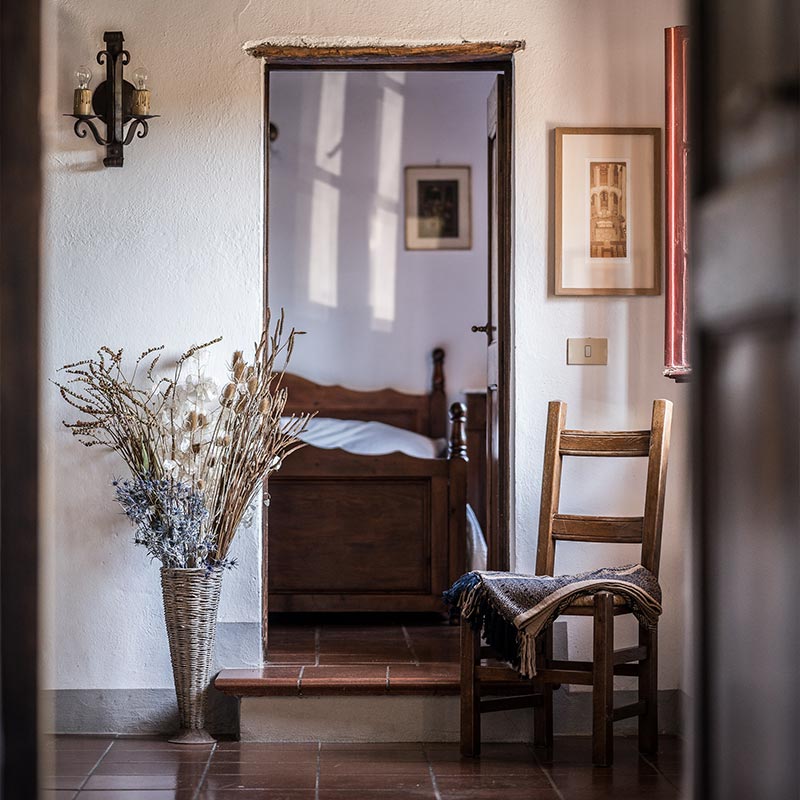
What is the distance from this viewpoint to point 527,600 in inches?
126

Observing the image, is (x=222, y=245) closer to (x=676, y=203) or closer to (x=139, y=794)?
(x=676, y=203)

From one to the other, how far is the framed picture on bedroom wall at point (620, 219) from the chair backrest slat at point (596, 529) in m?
0.79

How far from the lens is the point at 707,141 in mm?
1385

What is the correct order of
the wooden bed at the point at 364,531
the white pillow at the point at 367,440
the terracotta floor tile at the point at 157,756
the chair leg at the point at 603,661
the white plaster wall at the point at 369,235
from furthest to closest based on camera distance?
the white plaster wall at the point at 369,235, the white pillow at the point at 367,440, the wooden bed at the point at 364,531, the terracotta floor tile at the point at 157,756, the chair leg at the point at 603,661

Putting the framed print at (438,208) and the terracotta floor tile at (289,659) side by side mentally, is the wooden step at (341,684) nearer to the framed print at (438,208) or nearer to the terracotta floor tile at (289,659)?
the terracotta floor tile at (289,659)

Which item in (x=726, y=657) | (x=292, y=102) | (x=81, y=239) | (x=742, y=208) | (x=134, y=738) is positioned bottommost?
(x=134, y=738)

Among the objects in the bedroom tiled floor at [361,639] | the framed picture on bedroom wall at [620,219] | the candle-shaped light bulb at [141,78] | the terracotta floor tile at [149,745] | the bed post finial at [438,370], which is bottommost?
the terracotta floor tile at [149,745]

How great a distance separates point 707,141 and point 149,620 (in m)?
2.83

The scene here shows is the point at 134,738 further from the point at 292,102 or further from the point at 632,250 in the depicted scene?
the point at 292,102

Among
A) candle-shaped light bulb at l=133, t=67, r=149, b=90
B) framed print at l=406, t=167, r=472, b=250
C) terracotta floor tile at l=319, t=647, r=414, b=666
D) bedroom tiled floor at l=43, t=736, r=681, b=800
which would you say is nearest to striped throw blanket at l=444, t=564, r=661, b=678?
bedroom tiled floor at l=43, t=736, r=681, b=800

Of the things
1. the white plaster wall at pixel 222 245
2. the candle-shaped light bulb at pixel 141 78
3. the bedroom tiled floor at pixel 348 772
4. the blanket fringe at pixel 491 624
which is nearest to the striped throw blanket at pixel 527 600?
the blanket fringe at pixel 491 624

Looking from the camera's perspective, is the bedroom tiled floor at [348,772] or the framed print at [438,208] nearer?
the bedroom tiled floor at [348,772]

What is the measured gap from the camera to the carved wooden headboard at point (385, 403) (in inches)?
269

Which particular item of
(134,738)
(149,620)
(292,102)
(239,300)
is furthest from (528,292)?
(292,102)
